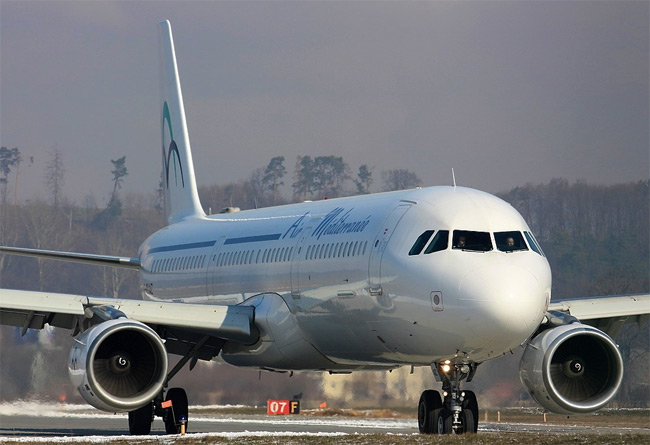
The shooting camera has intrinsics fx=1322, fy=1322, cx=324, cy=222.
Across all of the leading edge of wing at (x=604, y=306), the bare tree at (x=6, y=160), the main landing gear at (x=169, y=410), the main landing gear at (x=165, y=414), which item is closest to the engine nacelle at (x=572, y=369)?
the leading edge of wing at (x=604, y=306)

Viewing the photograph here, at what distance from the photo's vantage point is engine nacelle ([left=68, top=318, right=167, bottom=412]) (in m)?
19.8

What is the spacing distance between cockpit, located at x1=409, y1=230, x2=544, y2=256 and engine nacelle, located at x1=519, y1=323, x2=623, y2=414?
1528 mm

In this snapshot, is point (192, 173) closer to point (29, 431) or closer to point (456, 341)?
point (29, 431)

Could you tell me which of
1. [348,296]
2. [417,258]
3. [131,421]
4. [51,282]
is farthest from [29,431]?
[51,282]

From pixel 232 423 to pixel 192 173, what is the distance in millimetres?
7242

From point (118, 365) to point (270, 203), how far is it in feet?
166

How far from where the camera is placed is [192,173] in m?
34.0

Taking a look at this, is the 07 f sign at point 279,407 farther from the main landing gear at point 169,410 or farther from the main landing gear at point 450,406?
the main landing gear at point 450,406

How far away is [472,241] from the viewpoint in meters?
19.0

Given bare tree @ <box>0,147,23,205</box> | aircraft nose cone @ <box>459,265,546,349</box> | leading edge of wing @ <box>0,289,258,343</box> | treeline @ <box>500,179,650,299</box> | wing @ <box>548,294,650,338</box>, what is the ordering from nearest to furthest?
aircraft nose cone @ <box>459,265,546,349</box>
leading edge of wing @ <box>0,289,258,343</box>
wing @ <box>548,294,650,338</box>
treeline @ <box>500,179,650,299</box>
bare tree @ <box>0,147,23,205</box>

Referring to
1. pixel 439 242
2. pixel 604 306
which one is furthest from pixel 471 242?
pixel 604 306

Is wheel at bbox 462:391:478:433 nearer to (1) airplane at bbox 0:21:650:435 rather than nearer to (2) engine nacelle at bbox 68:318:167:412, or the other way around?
(1) airplane at bbox 0:21:650:435

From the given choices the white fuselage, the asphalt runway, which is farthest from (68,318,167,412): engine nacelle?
the white fuselage

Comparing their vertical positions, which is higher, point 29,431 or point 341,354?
point 341,354
